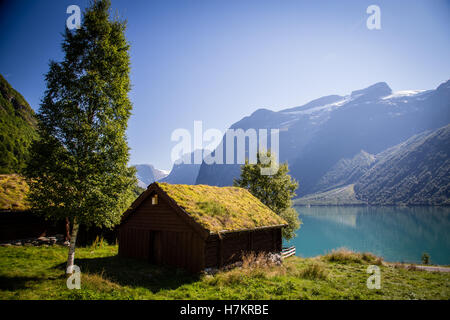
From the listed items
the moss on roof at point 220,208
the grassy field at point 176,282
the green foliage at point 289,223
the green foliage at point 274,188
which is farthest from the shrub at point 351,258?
the green foliage at point 274,188

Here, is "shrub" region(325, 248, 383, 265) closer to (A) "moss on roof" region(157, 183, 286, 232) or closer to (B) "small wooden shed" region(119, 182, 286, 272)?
(A) "moss on roof" region(157, 183, 286, 232)

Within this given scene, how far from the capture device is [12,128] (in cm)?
7369

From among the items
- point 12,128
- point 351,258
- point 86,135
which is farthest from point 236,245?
point 12,128

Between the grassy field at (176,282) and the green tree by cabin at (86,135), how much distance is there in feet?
6.65

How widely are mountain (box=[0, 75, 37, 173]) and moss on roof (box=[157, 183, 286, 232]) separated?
48000 mm

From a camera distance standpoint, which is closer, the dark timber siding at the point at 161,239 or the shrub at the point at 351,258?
the dark timber siding at the point at 161,239

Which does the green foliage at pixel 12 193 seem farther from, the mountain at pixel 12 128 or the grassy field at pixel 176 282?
the mountain at pixel 12 128

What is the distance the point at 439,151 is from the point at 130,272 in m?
246

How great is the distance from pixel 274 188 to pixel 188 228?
19403 mm

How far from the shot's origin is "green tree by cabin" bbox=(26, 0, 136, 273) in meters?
11.4

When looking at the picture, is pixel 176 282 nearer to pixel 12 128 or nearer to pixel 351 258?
pixel 351 258

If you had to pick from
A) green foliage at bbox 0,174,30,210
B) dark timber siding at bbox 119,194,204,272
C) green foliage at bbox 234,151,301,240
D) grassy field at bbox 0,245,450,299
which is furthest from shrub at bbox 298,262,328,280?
green foliage at bbox 0,174,30,210

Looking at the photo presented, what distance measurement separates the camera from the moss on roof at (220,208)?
560 inches
